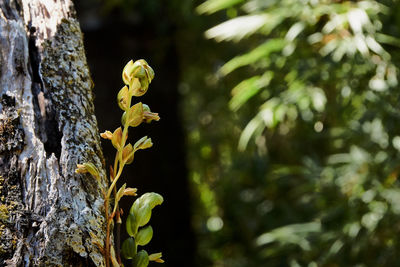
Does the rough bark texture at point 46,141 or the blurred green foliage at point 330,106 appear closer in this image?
the rough bark texture at point 46,141

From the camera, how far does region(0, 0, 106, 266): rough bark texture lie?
0.38 meters

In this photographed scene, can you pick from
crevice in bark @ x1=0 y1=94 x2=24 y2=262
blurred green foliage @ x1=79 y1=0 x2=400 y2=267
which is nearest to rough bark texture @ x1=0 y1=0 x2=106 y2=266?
crevice in bark @ x1=0 y1=94 x2=24 y2=262

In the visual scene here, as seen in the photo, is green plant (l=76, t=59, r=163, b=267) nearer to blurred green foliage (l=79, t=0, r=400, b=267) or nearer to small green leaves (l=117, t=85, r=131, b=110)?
small green leaves (l=117, t=85, r=131, b=110)

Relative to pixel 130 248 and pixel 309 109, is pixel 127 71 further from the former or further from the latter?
pixel 309 109

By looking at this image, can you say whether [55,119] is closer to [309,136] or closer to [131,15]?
[131,15]

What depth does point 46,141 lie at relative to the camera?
45cm

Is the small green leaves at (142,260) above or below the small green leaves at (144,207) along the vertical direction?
below

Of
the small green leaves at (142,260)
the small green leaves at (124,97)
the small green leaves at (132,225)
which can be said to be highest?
the small green leaves at (124,97)

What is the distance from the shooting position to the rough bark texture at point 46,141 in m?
0.38

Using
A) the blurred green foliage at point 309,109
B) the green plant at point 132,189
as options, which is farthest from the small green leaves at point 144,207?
the blurred green foliage at point 309,109

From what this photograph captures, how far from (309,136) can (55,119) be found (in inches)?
71.9

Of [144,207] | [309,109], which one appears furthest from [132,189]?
[309,109]

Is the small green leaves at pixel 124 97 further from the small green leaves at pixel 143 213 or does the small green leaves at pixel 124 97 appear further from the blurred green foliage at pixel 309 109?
the blurred green foliage at pixel 309 109

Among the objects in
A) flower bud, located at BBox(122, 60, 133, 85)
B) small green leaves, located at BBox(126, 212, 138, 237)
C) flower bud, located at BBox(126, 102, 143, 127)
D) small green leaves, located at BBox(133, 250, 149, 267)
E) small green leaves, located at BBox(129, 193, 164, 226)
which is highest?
flower bud, located at BBox(122, 60, 133, 85)
